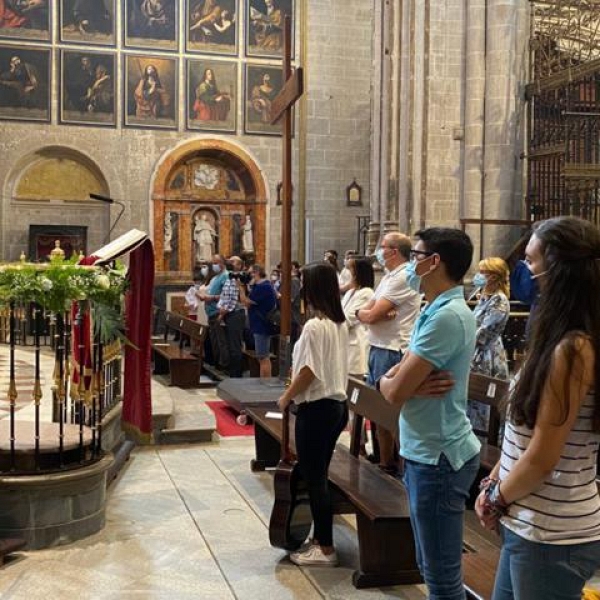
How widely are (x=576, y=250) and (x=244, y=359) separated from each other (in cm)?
1008

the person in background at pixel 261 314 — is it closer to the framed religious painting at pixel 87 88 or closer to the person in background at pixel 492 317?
the person in background at pixel 492 317

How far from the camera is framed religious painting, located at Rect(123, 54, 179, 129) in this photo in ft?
59.6

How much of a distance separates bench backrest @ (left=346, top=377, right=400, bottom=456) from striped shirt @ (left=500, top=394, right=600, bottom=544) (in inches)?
87.1

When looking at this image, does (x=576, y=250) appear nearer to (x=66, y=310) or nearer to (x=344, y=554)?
(x=344, y=554)

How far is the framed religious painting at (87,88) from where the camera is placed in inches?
698

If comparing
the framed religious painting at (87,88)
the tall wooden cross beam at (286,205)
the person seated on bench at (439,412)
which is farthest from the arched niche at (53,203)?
the person seated on bench at (439,412)

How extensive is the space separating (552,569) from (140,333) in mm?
4920

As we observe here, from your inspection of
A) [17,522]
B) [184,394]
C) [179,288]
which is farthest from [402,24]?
[17,522]

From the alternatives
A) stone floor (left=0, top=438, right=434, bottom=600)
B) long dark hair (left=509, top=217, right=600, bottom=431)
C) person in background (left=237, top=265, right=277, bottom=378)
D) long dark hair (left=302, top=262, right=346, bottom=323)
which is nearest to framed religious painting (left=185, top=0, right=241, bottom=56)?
person in background (left=237, top=265, right=277, bottom=378)

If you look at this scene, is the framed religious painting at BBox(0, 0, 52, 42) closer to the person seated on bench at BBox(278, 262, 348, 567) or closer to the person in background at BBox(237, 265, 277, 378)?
the person in background at BBox(237, 265, 277, 378)

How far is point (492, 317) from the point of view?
5895mm

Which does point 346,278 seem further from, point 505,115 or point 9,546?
point 505,115

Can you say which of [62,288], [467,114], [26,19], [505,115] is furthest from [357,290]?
[26,19]

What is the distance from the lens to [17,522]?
465 centimetres
